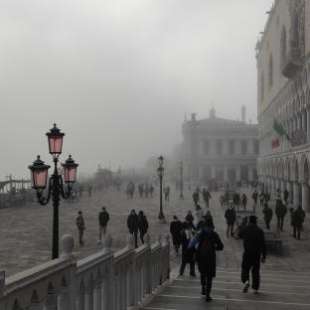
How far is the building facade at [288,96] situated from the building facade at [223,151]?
112 ft

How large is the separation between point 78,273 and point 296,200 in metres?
31.4

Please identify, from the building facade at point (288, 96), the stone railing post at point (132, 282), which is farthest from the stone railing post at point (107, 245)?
the building facade at point (288, 96)

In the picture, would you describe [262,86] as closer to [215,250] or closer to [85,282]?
[215,250]

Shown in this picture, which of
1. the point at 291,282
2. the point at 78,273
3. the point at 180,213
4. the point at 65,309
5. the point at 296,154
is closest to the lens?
the point at 65,309

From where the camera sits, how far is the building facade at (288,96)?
3041 cm

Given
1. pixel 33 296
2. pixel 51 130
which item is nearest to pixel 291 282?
pixel 51 130

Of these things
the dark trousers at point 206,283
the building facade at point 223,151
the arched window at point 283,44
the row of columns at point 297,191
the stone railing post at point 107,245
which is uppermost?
the arched window at point 283,44

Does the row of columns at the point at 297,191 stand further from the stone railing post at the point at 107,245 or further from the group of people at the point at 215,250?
the stone railing post at the point at 107,245

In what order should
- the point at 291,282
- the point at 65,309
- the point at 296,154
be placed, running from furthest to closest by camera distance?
1. the point at 296,154
2. the point at 291,282
3. the point at 65,309

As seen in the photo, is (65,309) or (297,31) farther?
(297,31)

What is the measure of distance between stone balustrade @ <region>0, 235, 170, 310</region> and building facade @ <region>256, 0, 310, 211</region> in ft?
78.0

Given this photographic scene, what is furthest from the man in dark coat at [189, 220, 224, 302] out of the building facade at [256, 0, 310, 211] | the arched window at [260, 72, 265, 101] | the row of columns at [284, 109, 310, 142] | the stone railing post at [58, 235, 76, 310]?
the arched window at [260, 72, 265, 101]

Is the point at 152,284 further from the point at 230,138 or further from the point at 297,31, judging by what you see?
the point at 230,138

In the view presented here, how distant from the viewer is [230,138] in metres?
90.9
